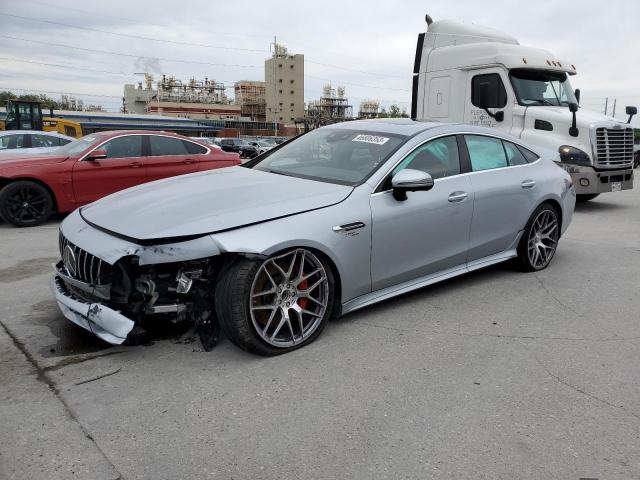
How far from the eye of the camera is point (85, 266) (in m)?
3.38

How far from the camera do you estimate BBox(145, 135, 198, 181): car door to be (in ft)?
28.5

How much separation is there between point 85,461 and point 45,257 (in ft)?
14.0

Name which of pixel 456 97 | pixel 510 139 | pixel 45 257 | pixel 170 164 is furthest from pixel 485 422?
pixel 456 97

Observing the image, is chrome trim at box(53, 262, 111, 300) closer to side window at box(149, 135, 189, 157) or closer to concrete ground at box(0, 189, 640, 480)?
concrete ground at box(0, 189, 640, 480)

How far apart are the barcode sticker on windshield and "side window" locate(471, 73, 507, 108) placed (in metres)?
6.32

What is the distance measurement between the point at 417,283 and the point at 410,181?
896mm

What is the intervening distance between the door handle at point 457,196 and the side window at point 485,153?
0.35m

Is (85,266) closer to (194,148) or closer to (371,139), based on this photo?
(371,139)

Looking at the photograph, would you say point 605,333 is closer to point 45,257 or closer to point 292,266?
point 292,266

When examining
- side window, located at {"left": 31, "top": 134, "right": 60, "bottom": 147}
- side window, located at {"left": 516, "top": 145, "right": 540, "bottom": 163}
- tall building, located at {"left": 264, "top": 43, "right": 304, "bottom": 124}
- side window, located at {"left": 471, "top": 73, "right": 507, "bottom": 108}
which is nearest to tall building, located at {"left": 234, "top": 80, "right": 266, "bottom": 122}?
tall building, located at {"left": 264, "top": 43, "right": 304, "bottom": 124}

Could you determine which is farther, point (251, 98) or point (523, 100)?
point (251, 98)

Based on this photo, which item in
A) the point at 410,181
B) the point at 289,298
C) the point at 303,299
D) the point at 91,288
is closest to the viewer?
the point at 91,288

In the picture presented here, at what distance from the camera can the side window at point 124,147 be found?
8.38 m

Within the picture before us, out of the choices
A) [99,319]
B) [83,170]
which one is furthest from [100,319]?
[83,170]
